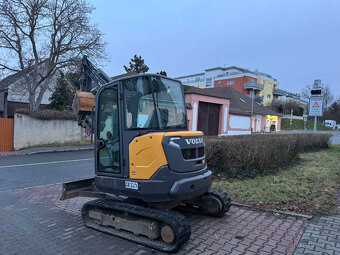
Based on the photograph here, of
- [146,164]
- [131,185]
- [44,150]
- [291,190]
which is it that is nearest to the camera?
[146,164]

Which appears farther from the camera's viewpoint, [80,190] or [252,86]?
[252,86]

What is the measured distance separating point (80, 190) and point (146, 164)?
75.8 inches

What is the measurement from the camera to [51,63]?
2134 centimetres

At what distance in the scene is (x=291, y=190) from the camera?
619 centimetres

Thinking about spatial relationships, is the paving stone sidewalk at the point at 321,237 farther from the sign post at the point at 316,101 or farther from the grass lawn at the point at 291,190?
the sign post at the point at 316,101

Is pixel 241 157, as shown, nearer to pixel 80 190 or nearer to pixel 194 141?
pixel 194 141

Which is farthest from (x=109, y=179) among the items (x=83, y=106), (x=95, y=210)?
(x=83, y=106)

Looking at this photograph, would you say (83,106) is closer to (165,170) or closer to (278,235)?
(165,170)

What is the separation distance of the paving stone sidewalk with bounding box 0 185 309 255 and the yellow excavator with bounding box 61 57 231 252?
0.25m

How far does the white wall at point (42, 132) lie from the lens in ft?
53.7

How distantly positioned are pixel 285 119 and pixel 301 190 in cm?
5996

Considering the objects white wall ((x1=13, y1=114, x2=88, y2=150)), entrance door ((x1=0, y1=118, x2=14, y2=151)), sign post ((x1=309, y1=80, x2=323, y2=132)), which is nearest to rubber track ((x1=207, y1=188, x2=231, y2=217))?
sign post ((x1=309, y1=80, x2=323, y2=132))

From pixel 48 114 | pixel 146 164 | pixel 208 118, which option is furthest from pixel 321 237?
pixel 208 118

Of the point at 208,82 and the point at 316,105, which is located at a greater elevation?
the point at 208,82
